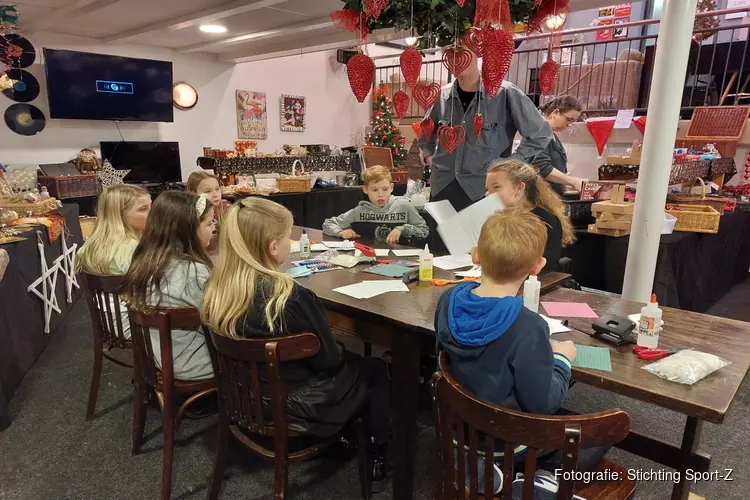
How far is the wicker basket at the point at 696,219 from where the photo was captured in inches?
141

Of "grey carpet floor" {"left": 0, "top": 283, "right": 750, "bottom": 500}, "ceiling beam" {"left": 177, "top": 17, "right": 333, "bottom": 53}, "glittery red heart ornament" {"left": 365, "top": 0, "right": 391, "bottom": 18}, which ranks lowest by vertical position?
"grey carpet floor" {"left": 0, "top": 283, "right": 750, "bottom": 500}

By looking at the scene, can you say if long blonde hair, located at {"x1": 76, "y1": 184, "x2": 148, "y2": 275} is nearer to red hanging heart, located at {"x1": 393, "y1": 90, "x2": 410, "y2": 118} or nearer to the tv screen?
red hanging heart, located at {"x1": 393, "y1": 90, "x2": 410, "y2": 118}

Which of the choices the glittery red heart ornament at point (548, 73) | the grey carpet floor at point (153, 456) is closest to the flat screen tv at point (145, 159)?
the grey carpet floor at point (153, 456)

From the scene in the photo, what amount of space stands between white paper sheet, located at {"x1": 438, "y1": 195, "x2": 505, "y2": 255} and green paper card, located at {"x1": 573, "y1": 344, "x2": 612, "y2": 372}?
994mm

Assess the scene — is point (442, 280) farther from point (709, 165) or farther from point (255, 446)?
point (709, 165)

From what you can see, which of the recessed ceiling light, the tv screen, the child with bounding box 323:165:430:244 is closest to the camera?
the child with bounding box 323:165:430:244

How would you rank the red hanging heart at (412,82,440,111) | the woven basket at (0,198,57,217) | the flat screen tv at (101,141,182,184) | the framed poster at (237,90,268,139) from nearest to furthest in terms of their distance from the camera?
the red hanging heart at (412,82,440,111) < the woven basket at (0,198,57,217) < the flat screen tv at (101,141,182,184) < the framed poster at (237,90,268,139)

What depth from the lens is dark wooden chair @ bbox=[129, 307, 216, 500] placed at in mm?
1643

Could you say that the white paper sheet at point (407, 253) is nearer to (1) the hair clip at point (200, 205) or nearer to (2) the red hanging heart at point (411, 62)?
(2) the red hanging heart at point (411, 62)

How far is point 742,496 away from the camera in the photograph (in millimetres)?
1918

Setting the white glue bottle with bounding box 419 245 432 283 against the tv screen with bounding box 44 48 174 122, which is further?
the tv screen with bounding box 44 48 174 122

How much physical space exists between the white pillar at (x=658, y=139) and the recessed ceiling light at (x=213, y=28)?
457 cm

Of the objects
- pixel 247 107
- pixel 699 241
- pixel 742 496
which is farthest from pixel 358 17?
pixel 247 107

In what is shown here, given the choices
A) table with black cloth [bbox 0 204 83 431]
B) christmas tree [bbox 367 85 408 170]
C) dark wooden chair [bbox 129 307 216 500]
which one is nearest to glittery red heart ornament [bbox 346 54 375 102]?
dark wooden chair [bbox 129 307 216 500]
